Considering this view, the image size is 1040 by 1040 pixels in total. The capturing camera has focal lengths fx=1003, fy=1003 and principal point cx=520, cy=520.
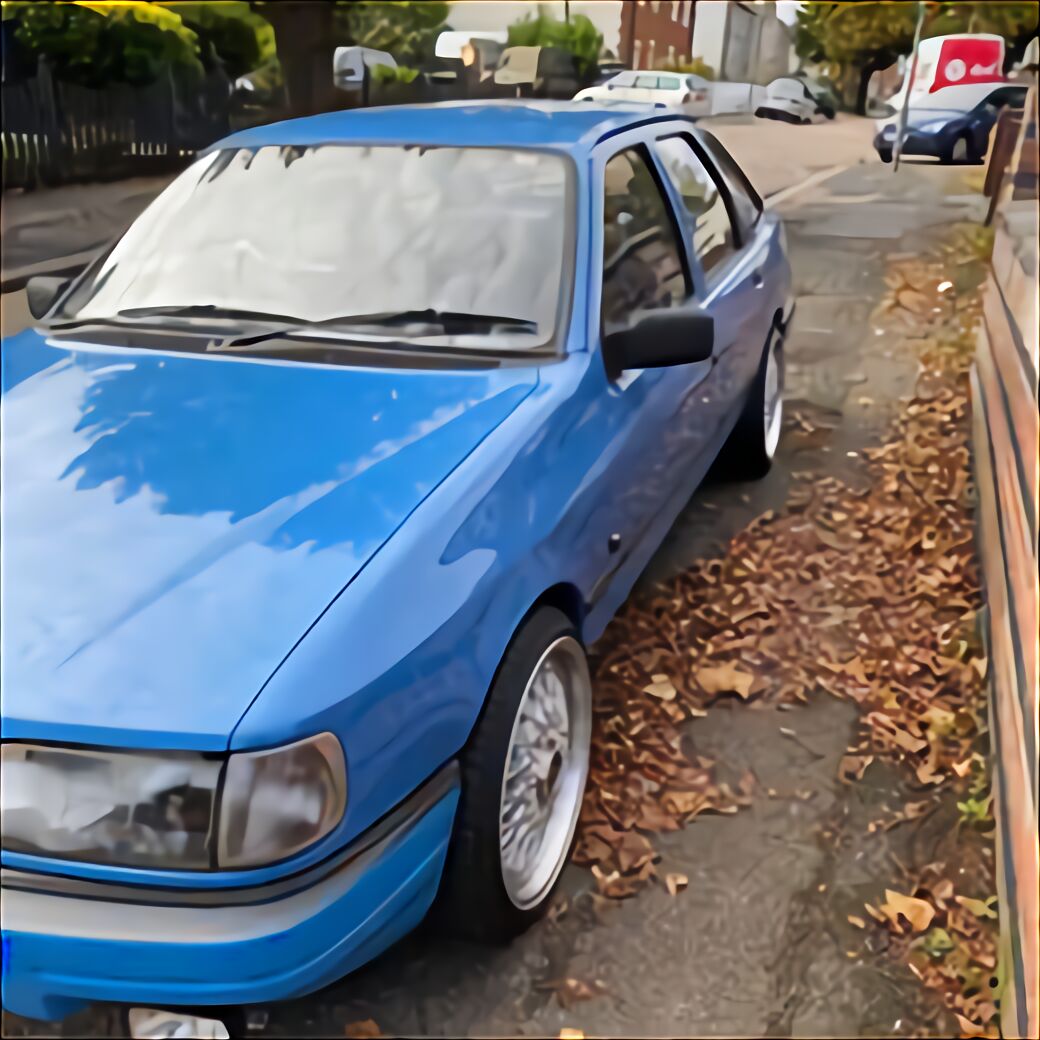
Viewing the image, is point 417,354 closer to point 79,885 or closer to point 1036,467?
point 79,885

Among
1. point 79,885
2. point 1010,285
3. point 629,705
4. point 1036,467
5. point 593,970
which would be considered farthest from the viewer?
point 1010,285

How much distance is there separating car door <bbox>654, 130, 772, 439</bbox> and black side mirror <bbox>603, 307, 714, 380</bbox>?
814mm

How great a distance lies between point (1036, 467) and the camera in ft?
9.50

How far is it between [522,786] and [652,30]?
2.99 metres

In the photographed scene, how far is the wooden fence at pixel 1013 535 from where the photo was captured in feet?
6.88

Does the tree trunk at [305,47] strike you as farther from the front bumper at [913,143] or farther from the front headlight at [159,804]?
the front headlight at [159,804]

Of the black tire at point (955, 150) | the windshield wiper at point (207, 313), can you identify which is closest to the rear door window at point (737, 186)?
the black tire at point (955, 150)

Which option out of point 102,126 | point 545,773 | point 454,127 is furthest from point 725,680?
point 102,126

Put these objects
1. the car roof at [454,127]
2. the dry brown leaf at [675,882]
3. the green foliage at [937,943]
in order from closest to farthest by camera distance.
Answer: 1. the green foliage at [937,943]
2. the dry brown leaf at [675,882]
3. the car roof at [454,127]

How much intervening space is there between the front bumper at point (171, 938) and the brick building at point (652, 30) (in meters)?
3.25

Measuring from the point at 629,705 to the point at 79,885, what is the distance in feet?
6.19

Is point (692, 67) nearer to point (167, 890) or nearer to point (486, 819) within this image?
point (486, 819)

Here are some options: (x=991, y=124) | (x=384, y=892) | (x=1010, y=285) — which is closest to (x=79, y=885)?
(x=384, y=892)

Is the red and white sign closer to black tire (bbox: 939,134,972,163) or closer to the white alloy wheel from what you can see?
black tire (bbox: 939,134,972,163)
